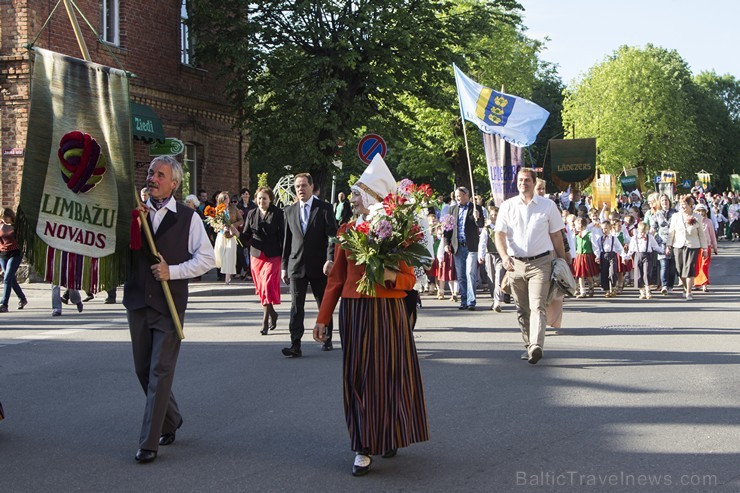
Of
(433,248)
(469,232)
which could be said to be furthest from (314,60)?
(469,232)

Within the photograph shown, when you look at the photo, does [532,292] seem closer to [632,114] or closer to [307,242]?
[307,242]

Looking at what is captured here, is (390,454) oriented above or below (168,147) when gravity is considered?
below

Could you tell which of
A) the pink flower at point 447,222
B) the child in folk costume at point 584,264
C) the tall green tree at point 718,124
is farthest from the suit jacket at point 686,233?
the tall green tree at point 718,124

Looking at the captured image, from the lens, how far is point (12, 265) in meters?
15.7

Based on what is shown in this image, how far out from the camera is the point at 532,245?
10039mm

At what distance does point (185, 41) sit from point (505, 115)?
41.4ft

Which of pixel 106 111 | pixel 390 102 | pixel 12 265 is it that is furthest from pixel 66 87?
pixel 390 102

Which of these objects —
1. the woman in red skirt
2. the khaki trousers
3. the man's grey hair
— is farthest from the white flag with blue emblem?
the man's grey hair

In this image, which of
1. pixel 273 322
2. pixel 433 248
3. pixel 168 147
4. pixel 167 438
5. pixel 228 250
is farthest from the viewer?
pixel 168 147

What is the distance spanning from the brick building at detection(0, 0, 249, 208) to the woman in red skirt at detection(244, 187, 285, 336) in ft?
26.9

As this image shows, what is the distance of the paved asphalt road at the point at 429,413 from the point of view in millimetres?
5621

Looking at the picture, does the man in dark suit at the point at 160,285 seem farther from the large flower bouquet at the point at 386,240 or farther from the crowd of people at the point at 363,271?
the large flower bouquet at the point at 386,240

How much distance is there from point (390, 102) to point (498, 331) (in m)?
15.5

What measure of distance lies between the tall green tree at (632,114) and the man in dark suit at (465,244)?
5362 cm
